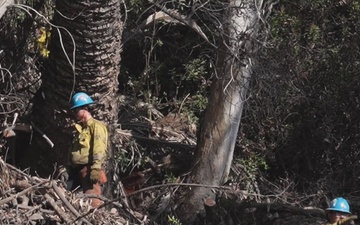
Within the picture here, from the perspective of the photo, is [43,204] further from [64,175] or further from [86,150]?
[64,175]

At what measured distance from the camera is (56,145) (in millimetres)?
10422

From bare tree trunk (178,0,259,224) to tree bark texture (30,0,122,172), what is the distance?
1.44 metres

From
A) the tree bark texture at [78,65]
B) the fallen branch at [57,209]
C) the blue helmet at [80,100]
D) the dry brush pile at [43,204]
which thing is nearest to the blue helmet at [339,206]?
the dry brush pile at [43,204]

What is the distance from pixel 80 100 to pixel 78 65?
643 mm

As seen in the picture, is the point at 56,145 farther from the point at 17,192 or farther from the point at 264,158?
the point at 264,158

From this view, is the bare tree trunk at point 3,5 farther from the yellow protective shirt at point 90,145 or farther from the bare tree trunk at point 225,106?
the bare tree trunk at point 225,106

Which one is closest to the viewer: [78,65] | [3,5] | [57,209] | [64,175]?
[57,209]

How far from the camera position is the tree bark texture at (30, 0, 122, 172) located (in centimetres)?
966

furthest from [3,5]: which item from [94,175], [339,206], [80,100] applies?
[339,206]

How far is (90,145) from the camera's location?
30.5 feet

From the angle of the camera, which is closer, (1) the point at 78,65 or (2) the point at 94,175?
(2) the point at 94,175

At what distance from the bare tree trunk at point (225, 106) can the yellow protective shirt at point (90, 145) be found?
7.22 ft

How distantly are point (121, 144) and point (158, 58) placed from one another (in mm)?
3290


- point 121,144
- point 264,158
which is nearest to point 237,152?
point 264,158
